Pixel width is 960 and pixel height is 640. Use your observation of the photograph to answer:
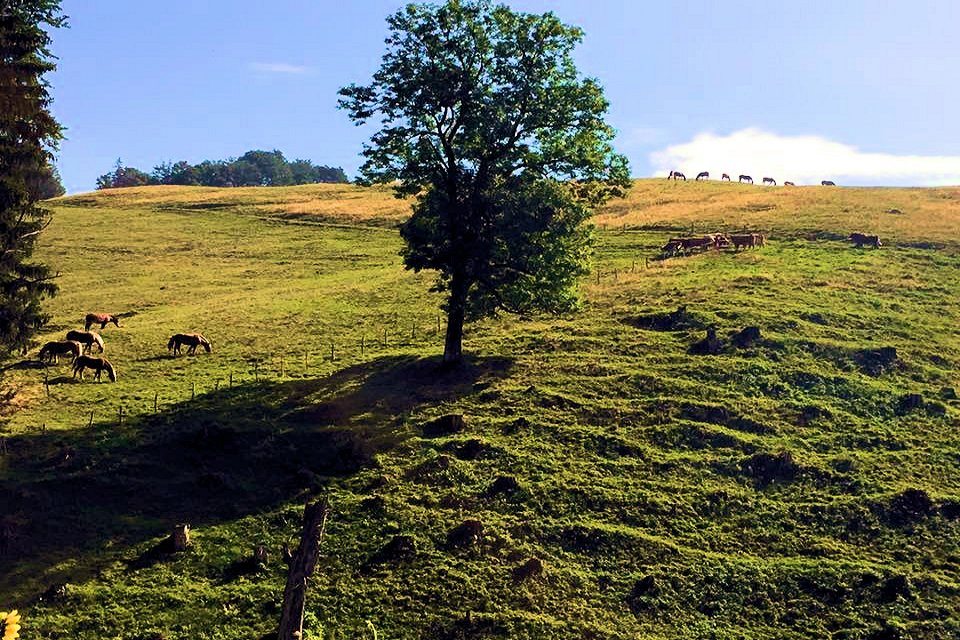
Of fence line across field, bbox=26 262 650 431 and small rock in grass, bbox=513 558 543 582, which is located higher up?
fence line across field, bbox=26 262 650 431

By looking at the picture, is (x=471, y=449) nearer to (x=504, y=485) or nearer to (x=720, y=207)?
(x=504, y=485)

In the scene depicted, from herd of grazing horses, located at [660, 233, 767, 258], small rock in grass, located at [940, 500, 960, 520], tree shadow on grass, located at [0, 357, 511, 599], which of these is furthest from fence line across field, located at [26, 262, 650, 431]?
small rock in grass, located at [940, 500, 960, 520]

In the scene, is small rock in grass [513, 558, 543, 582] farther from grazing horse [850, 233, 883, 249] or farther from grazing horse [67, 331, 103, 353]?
grazing horse [850, 233, 883, 249]

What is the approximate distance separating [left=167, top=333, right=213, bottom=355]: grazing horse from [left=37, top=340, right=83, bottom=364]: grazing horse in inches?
172

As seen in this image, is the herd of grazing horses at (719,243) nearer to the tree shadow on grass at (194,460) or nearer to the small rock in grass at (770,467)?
the tree shadow on grass at (194,460)

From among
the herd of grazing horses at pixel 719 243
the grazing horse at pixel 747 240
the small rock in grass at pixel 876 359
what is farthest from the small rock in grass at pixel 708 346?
the grazing horse at pixel 747 240

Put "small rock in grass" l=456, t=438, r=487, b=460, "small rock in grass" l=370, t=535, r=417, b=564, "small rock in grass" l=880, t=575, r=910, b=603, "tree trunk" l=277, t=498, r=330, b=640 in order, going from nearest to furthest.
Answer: "tree trunk" l=277, t=498, r=330, b=640, "small rock in grass" l=880, t=575, r=910, b=603, "small rock in grass" l=370, t=535, r=417, b=564, "small rock in grass" l=456, t=438, r=487, b=460

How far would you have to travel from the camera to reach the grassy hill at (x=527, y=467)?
23703 millimetres

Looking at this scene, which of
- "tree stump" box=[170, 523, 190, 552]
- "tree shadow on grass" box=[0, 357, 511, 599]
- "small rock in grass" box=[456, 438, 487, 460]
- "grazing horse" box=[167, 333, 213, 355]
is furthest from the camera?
"grazing horse" box=[167, 333, 213, 355]

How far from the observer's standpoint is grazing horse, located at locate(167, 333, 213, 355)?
144ft

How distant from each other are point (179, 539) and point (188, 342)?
20.3m

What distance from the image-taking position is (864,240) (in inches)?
2425

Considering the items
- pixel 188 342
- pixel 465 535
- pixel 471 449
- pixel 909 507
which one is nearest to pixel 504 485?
pixel 471 449

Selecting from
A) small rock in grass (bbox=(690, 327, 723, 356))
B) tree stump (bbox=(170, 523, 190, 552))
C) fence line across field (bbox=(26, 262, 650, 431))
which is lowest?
tree stump (bbox=(170, 523, 190, 552))
